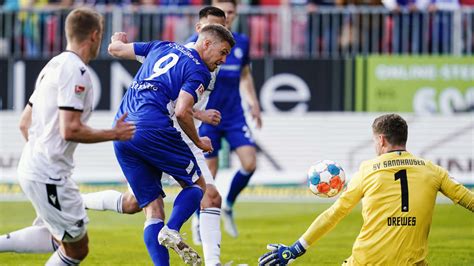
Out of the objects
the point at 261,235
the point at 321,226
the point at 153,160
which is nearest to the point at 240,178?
the point at 261,235

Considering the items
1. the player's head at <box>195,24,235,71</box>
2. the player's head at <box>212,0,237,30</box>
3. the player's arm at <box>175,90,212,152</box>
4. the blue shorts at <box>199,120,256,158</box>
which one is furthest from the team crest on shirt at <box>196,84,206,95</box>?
the blue shorts at <box>199,120,256,158</box>

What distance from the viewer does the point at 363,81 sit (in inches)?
813

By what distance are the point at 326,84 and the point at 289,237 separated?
7588 mm

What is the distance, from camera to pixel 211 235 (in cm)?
989

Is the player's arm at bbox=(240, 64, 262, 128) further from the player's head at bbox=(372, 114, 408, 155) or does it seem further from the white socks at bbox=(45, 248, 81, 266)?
the white socks at bbox=(45, 248, 81, 266)

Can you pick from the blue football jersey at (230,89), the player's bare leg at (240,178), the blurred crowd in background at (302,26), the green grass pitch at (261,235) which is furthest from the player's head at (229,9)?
the blurred crowd in background at (302,26)

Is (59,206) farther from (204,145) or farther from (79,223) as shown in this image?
(204,145)

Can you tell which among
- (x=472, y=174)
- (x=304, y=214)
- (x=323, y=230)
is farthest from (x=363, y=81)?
(x=323, y=230)

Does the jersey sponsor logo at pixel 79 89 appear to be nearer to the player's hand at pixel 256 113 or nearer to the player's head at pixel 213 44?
the player's head at pixel 213 44

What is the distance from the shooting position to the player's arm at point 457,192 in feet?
26.0

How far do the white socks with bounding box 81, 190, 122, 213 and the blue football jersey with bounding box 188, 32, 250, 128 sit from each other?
11.3 ft

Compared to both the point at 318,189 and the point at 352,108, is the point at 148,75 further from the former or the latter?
the point at 352,108

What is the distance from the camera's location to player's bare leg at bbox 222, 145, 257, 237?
516 inches

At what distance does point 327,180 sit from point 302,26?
11.7m
